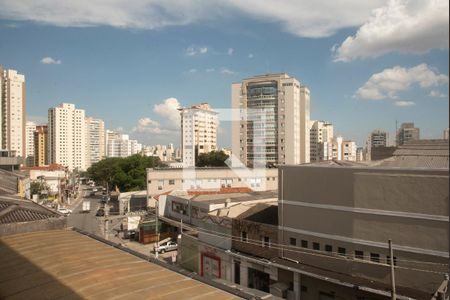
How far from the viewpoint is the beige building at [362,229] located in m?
9.06

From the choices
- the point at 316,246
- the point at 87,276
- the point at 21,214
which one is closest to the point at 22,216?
the point at 21,214

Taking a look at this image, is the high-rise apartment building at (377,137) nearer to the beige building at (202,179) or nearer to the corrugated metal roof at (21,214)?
the beige building at (202,179)

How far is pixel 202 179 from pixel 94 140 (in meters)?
73.2

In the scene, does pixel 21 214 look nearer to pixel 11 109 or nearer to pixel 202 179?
pixel 202 179

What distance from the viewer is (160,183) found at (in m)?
31.2

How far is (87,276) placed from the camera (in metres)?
5.86

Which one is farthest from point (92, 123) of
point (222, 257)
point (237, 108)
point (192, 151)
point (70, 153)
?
point (222, 257)

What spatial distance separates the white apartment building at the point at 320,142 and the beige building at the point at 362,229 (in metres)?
54.9

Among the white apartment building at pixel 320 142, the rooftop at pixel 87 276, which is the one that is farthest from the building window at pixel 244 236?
the white apartment building at pixel 320 142

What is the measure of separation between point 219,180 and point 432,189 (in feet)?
78.3

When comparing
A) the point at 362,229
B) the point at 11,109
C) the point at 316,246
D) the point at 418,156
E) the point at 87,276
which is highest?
the point at 11,109

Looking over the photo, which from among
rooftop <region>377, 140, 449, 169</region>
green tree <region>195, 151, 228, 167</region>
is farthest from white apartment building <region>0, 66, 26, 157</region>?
rooftop <region>377, 140, 449, 169</region>

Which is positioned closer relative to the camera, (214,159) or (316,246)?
(316,246)

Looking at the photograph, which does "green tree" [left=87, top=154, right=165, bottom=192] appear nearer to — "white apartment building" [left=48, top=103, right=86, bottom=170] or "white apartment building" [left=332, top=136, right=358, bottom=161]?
"white apartment building" [left=332, top=136, right=358, bottom=161]
